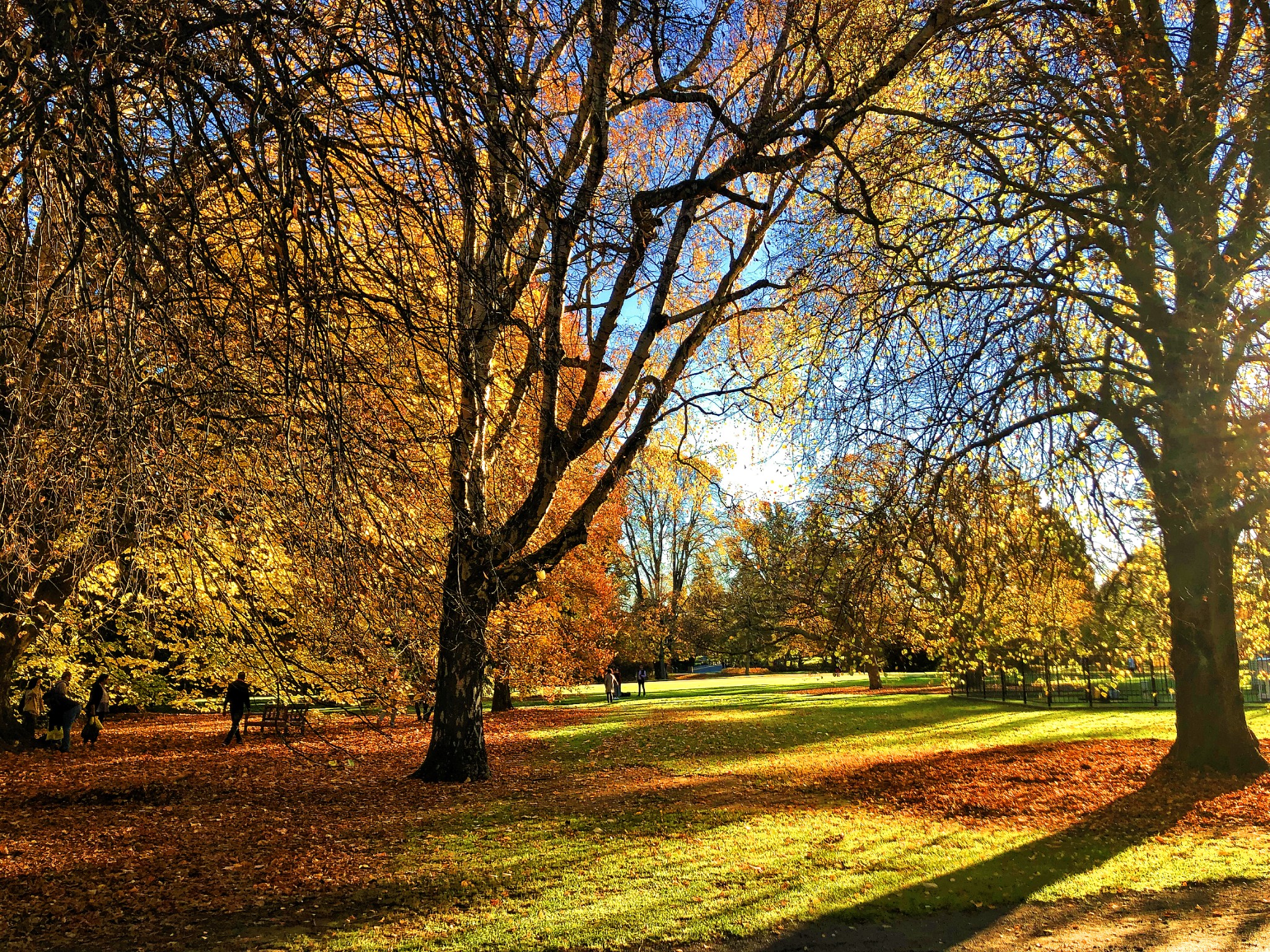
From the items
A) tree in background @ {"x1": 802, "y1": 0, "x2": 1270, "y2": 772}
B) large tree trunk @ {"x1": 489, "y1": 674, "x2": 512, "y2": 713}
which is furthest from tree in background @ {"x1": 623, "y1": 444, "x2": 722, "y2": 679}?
tree in background @ {"x1": 802, "y1": 0, "x2": 1270, "y2": 772}

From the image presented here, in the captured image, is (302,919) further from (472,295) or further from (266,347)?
(472,295)

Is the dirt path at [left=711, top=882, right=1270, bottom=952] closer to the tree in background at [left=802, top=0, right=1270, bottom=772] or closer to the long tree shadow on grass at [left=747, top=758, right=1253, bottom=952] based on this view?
the long tree shadow on grass at [left=747, top=758, right=1253, bottom=952]

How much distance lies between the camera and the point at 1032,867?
764 cm

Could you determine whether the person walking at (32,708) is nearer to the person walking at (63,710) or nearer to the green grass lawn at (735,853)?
the person walking at (63,710)

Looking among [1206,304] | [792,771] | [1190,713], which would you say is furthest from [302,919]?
[1190,713]

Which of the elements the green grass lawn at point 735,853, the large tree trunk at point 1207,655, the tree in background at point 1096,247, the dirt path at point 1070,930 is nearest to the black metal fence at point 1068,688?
the large tree trunk at point 1207,655

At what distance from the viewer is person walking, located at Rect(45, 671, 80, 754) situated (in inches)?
615

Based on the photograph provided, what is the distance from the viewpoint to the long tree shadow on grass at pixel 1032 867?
20.5 feet

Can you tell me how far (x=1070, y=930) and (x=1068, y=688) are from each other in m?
24.8

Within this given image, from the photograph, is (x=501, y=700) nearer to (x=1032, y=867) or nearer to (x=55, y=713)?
(x=55, y=713)

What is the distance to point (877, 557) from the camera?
311 inches

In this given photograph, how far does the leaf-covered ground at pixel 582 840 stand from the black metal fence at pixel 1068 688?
28.8ft

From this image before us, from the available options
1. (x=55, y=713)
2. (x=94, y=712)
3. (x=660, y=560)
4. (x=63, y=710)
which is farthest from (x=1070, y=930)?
(x=660, y=560)

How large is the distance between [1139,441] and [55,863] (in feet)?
41.1
